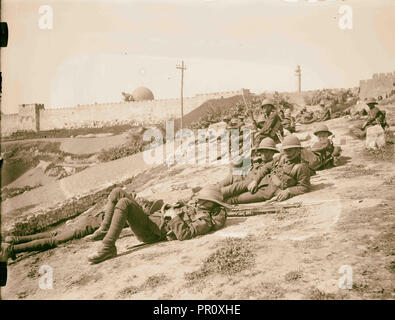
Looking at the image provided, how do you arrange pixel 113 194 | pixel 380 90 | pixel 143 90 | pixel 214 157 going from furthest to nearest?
pixel 143 90 → pixel 380 90 → pixel 214 157 → pixel 113 194

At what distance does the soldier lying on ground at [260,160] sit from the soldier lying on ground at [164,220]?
0.81m

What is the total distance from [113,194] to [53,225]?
2.13 meters

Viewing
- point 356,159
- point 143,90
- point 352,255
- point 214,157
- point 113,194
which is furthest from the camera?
point 143,90

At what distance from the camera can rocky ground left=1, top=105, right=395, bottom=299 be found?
6383 millimetres

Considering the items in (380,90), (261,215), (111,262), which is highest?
(380,90)

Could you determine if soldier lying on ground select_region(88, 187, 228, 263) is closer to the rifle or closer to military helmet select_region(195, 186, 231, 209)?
military helmet select_region(195, 186, 231, 209)

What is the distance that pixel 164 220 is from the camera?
24.7 feet

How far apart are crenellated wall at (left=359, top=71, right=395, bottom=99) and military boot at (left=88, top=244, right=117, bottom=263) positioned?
590cm

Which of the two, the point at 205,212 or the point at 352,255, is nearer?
the point at 352,255

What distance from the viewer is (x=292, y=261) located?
21.8 ft

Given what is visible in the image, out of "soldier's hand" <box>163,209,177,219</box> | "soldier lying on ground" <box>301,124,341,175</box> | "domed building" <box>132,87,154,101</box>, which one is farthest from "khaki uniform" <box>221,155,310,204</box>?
"domed building" <box>132,87,154,101</box>

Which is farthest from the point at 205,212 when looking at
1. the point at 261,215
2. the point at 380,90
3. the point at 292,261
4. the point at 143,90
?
the point at 143,90

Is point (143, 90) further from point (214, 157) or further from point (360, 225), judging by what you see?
point (360, 225)

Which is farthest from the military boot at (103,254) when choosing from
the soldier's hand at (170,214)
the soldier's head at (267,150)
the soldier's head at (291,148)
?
the soldier's head at (291,148)
